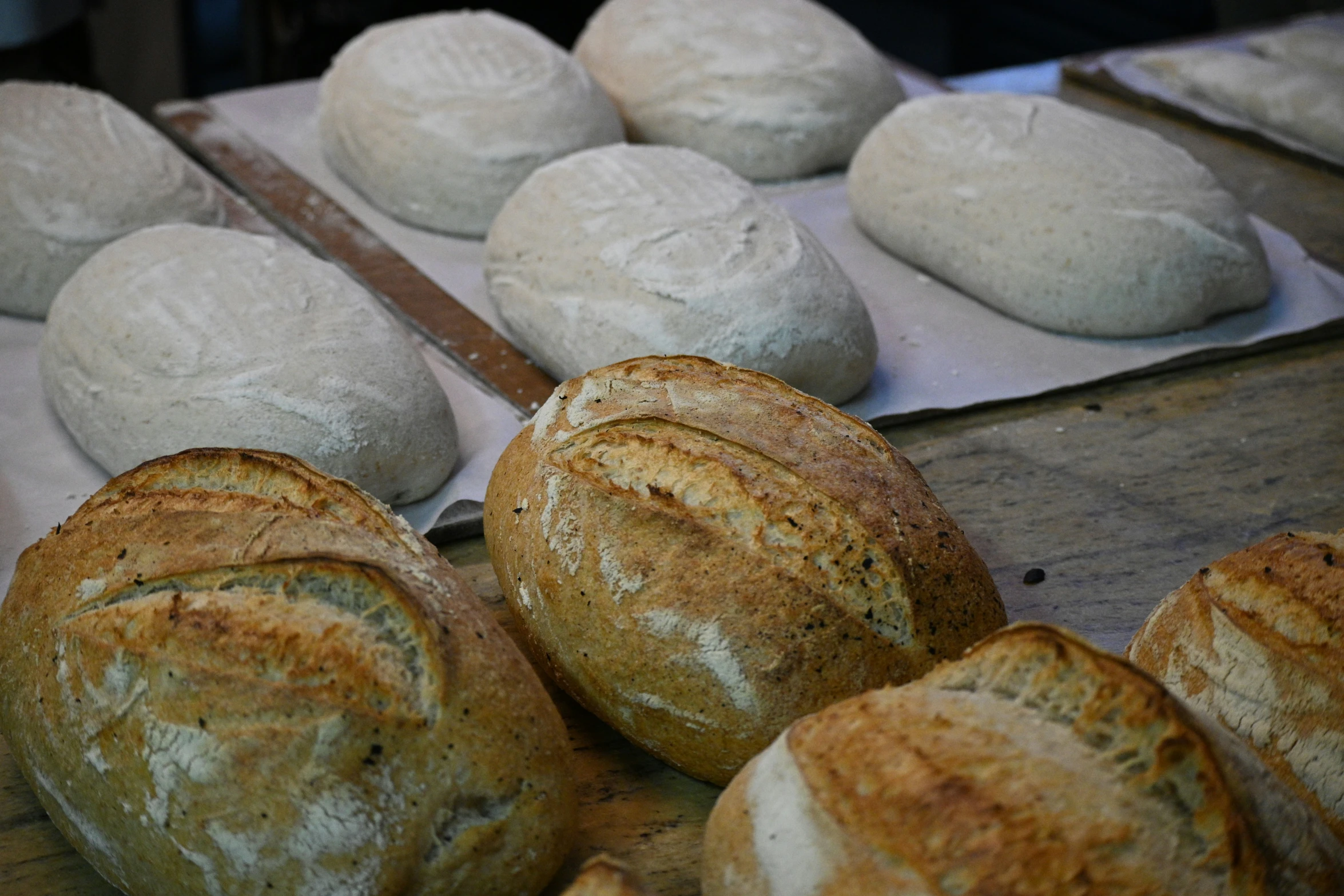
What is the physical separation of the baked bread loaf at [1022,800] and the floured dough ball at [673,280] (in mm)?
1035

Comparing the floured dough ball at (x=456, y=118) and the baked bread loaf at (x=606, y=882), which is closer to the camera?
the baked bread loaf at (x=606, y=882)

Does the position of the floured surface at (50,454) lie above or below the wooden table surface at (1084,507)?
above

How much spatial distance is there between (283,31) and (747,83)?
197cm

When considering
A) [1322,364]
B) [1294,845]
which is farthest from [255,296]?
[1322,364]

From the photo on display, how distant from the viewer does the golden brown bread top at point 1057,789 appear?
98 cm

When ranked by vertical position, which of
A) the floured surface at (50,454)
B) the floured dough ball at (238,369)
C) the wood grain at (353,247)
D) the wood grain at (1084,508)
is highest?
the floured dough ball at (238,369)

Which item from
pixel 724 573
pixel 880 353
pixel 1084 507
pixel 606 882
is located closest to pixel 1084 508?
pixel 1084 507

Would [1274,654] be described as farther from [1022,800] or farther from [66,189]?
[66,189]

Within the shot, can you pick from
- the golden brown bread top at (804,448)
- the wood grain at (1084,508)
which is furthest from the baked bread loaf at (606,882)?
the golden brown bread top at (804,448)

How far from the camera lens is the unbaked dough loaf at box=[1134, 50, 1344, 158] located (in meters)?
3.31

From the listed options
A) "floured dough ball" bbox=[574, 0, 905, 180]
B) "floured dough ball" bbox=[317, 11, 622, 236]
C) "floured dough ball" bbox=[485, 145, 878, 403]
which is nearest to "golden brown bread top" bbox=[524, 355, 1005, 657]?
"floured dough ball" bbox=[485, 145, 878, 403]

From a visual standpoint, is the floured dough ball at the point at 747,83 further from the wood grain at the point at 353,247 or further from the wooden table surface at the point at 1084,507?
the wooden table surface at the point at 1084,507

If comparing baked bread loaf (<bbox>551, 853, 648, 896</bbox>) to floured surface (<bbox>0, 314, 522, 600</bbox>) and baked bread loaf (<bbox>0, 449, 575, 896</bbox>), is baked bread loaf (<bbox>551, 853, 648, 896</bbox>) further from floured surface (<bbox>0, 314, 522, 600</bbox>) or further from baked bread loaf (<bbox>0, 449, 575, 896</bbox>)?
floured surface (<bbox>0, 314, 522, 600</bbox>)

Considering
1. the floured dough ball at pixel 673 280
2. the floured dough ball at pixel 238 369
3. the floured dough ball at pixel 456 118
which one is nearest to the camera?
the floured dough ball at pixel 238 369
